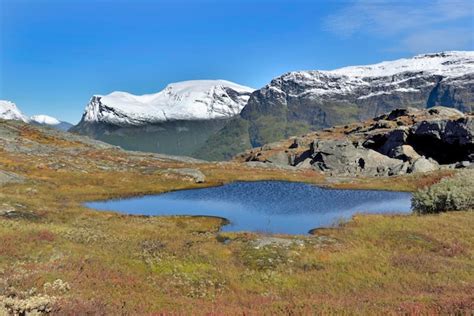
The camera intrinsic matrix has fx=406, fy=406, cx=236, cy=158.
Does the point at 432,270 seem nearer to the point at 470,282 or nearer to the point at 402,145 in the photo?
the point at 470,282

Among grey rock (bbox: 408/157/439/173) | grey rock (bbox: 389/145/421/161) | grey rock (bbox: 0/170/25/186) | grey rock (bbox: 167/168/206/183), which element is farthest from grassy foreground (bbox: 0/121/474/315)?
grey rock (bbox: 389/145/421/161)

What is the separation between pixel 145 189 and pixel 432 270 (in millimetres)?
65984

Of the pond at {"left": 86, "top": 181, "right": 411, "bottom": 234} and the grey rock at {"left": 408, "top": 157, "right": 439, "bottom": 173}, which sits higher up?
the grey rock at {"left": 408, "top": 157, "right": 439, "bottom": 173}

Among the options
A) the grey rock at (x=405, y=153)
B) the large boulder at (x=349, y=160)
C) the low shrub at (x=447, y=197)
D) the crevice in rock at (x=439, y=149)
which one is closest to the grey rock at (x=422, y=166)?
the large boulder at (x=349, y=160)

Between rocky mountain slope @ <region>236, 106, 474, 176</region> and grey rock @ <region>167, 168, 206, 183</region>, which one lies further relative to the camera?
rocky mountain slope @ <region>236, 106, 474, 176</region>

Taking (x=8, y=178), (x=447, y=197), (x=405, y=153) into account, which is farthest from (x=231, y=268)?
(x=405, y=153)

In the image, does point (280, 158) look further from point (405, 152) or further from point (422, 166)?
point (422, 166)

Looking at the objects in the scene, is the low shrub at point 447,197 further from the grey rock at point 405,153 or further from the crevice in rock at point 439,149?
the grey rock at point 405,153

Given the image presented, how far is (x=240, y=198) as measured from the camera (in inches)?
3088

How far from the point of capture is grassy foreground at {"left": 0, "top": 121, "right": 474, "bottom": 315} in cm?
1591

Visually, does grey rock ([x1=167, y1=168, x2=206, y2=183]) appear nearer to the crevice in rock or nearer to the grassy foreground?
the grassy foreground

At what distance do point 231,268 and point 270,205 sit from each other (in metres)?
43.0

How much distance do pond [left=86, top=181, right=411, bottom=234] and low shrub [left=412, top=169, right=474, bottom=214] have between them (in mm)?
9396

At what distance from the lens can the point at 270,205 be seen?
225 feet
